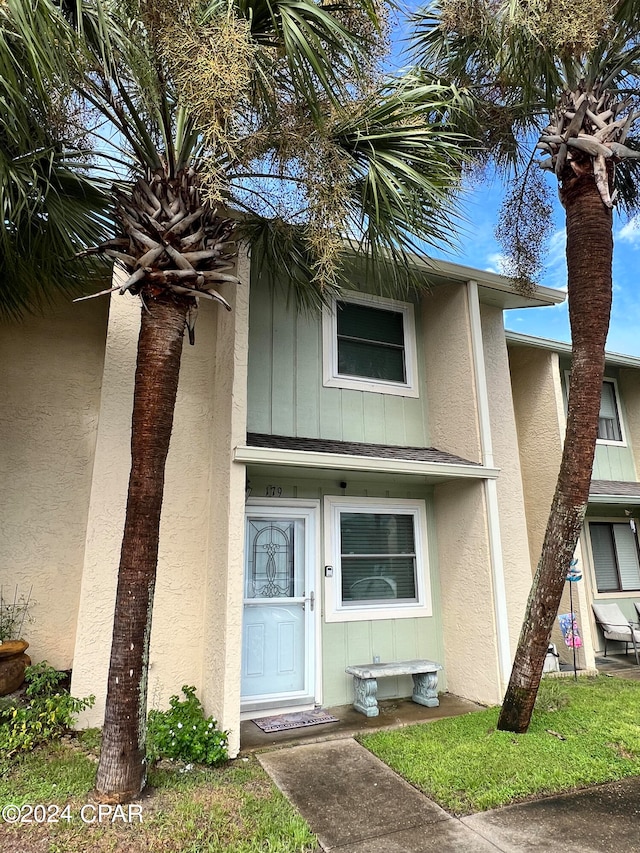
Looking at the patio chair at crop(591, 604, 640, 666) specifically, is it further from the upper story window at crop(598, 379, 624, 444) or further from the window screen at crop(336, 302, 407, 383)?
the window screen at crop(336, 302, 407, 383)

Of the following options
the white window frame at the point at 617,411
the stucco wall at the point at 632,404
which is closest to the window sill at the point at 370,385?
the white window frame at the point at 617,411

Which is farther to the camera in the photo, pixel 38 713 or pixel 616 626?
pixel 616 626

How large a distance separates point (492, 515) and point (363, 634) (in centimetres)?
250

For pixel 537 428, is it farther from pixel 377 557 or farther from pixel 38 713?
pixel 38 713

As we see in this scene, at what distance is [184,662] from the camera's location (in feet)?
20.6

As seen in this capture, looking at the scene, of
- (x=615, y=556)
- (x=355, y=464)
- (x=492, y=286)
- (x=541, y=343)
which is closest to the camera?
(x=355, y=464)

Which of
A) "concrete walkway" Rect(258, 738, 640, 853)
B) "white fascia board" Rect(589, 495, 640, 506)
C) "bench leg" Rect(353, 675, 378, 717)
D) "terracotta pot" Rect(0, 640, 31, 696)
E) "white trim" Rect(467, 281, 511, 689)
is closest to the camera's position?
"concrete walkway" Rect(258, 738, 640, 853)

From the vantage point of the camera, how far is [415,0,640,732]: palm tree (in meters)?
5.59

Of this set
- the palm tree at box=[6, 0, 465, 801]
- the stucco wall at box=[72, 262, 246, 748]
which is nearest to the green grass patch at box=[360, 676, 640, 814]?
the stucco wall at box=[72, 262, 246, 748]

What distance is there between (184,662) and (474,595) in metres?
4.01

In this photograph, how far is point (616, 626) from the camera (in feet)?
33.2

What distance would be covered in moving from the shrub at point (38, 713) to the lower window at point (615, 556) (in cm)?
1016

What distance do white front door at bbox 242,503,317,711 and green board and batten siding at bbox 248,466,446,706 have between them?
0.66ft

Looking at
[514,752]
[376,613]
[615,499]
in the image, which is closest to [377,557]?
[376,613]
